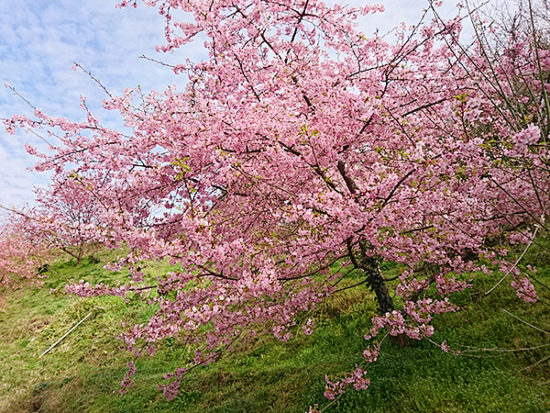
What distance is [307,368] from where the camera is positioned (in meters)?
6.57

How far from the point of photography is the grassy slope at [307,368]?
452cm

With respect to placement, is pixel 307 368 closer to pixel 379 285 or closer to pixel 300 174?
pixel 379 285

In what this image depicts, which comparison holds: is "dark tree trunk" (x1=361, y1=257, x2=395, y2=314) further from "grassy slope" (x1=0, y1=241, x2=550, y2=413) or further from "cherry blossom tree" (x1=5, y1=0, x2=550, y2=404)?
"grassy slope" (x1=0, y1=241, x2=550, y2=413)

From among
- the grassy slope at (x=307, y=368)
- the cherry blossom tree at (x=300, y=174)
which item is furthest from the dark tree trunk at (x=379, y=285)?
the grassy slope at (x=307, y=368)

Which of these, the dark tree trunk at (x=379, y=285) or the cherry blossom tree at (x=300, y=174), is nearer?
the cherry blossom tree at (x=300, y=174)

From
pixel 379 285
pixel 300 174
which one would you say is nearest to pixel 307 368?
pixel 379 285

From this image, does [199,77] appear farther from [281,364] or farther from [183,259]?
[281,364]

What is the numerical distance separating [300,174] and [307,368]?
421 centimetres

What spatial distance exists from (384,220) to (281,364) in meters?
5.14

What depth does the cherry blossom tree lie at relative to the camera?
3939mm

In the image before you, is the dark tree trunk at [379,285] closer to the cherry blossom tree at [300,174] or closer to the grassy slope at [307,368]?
Answer: the cherry blossom tree at [300,174]

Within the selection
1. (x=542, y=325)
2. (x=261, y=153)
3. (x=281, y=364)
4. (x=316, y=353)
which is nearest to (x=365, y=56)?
(x=261, y=153)

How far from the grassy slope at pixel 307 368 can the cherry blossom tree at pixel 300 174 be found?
0.61 meters

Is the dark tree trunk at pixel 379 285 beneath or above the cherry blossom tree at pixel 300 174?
beneath
